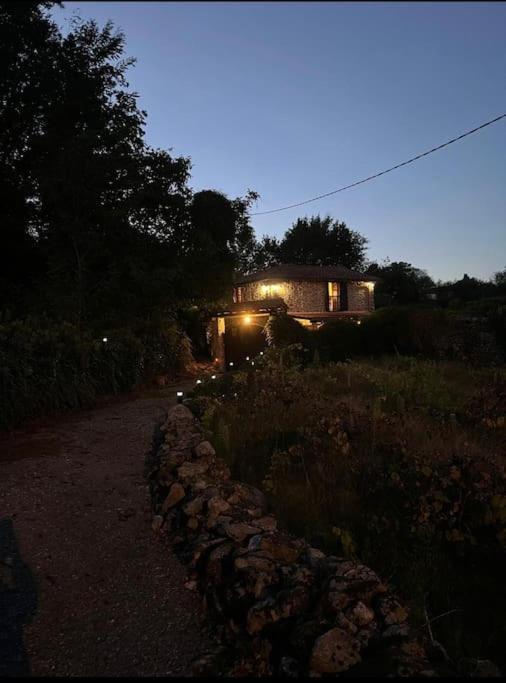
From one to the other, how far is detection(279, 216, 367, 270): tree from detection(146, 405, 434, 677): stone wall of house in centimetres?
4800

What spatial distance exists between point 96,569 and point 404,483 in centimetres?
322

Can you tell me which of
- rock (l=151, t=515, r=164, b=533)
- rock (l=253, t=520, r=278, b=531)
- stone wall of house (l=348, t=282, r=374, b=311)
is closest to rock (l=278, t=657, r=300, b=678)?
rock (l=253, t=520, r=278, b=531)

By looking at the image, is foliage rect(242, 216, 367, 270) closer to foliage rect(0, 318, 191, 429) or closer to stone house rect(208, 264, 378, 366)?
stone house rect(208, 264, 378, 366)

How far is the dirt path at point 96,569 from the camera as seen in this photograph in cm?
301

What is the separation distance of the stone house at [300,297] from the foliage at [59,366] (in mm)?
9227

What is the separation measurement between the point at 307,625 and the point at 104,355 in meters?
10.6

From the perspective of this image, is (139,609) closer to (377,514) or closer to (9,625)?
(9,625)

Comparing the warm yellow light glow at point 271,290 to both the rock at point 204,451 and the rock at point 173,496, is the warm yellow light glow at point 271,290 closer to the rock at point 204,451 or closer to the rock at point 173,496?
the rock at point 204,451

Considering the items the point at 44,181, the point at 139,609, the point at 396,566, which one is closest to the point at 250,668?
the point at 139,609

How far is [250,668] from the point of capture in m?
2.71

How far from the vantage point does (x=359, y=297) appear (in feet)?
110

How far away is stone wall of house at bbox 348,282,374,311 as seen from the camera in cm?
3312

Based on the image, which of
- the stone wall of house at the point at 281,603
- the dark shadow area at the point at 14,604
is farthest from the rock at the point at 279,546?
the dark shadow area at the point at 14,604

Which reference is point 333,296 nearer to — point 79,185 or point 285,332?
point 285,332
